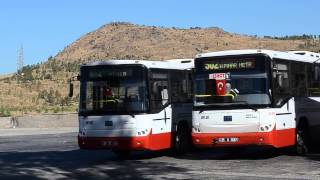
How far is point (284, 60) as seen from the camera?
1792cm

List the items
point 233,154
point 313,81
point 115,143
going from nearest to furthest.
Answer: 1. point 115,143
2. point 313,81
3. point 233,154

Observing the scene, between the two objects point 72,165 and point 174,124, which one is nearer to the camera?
point 72,165

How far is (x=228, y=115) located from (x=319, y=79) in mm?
3836

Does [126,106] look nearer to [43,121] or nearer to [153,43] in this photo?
[43,121]

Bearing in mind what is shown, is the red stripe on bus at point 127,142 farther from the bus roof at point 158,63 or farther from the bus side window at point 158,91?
the bus roof at point 158,63

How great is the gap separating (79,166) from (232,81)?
14.8 ft

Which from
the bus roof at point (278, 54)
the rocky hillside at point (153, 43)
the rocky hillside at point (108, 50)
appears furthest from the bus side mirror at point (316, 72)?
the rocky hillside at point (153, 43)

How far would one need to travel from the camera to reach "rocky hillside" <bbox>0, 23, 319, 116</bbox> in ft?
230

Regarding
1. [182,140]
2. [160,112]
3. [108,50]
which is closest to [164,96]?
[160,112]

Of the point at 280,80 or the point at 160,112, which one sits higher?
the point at 280,80

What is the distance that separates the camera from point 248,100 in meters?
17.2

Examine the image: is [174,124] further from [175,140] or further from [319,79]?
[319,79]

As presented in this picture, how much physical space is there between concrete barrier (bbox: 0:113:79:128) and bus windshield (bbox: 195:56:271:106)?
92.9 ft

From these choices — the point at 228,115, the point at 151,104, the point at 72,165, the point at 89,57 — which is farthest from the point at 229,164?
the point at 89,57
